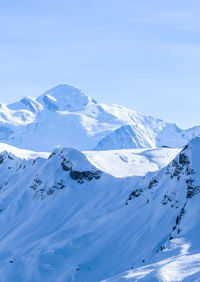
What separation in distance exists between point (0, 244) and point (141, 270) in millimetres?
70907

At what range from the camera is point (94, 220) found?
350 feet

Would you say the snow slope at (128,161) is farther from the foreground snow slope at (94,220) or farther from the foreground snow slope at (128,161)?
the foreground snow slope at (94,220)

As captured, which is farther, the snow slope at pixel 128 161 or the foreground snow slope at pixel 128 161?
the snow slope at pixel 128 161

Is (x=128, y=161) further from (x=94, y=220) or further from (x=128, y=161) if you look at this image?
(x=94, y=220)

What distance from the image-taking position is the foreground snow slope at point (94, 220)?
78312 millimetres

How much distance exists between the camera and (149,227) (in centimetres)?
8725

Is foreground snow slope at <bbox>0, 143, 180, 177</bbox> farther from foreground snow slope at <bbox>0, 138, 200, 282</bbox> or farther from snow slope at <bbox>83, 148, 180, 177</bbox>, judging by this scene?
foreground snow slope at <bbox>0, 138, 200, 282</bbox>

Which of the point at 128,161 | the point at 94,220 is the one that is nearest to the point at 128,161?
the point at 128,161

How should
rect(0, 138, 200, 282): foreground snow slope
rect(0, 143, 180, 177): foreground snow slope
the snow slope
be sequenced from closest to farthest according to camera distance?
rect(0, 138, 200, 282): foreground snow slope → rect(0, 143, 180, 177): foreground snow slope → the snow slope

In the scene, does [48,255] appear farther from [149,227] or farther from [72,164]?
[72,164]

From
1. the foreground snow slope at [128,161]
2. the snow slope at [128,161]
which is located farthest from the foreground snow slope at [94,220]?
the snow slope at [128,161]

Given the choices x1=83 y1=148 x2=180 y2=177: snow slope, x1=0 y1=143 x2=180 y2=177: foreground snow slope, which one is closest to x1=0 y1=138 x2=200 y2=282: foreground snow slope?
x1=0 y1=143 x2=180 y2=177: foreground snow slope

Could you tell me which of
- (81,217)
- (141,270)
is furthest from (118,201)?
(141,270)

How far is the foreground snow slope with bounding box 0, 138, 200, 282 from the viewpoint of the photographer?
78.3 m
